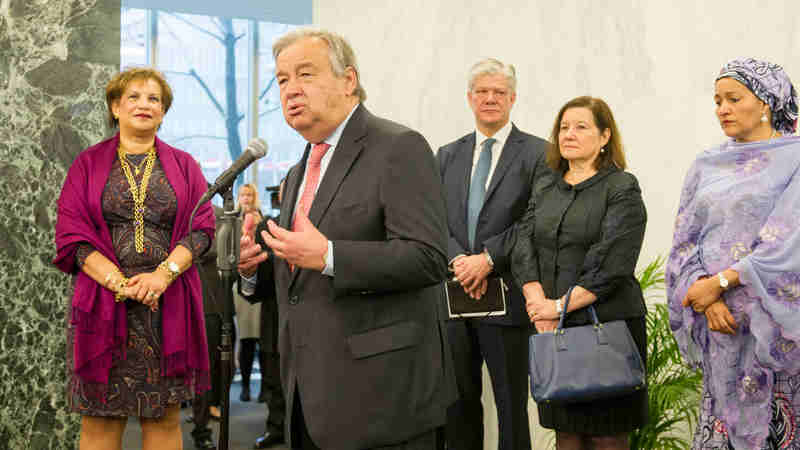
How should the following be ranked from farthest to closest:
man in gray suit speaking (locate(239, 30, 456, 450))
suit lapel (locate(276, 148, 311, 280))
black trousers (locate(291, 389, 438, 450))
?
suit lapel (locate(276, 148, 311, 280)) → black trousers (locate(291, 389, 438, 450)) → man in gray suit speaking (locate(239, 30, 456, 450))

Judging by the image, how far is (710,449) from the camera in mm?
2508

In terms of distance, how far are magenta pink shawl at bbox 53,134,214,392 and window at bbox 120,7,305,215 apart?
489cm

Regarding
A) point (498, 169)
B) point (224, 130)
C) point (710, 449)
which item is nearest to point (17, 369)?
point (498, 169)

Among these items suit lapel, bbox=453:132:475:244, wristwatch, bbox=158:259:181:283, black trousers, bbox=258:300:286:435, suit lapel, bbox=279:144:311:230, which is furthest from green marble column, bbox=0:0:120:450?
suit lapel, bbox=279:144:311:230

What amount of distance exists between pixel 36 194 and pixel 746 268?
117 inches

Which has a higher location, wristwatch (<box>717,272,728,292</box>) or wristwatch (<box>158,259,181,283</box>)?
wristwatch (<box>158,259,181,283</box>)

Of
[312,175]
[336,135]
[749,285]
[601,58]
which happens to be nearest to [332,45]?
[336,135]

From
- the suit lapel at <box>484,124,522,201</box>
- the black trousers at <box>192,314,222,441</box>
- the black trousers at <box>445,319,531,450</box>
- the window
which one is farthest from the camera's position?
the window

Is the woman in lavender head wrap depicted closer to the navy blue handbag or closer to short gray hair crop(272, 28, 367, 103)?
the navy blue handbag

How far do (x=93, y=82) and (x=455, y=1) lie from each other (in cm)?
226

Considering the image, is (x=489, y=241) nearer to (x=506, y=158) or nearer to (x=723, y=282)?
(x=506, y=158)

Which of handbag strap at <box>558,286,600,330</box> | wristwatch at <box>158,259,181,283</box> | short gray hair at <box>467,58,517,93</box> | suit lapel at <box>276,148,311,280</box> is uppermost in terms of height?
short gray hair at <box>467,58,517,93</box>

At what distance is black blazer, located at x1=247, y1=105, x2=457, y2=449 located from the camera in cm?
178

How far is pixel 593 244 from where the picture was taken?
8.95 feet
